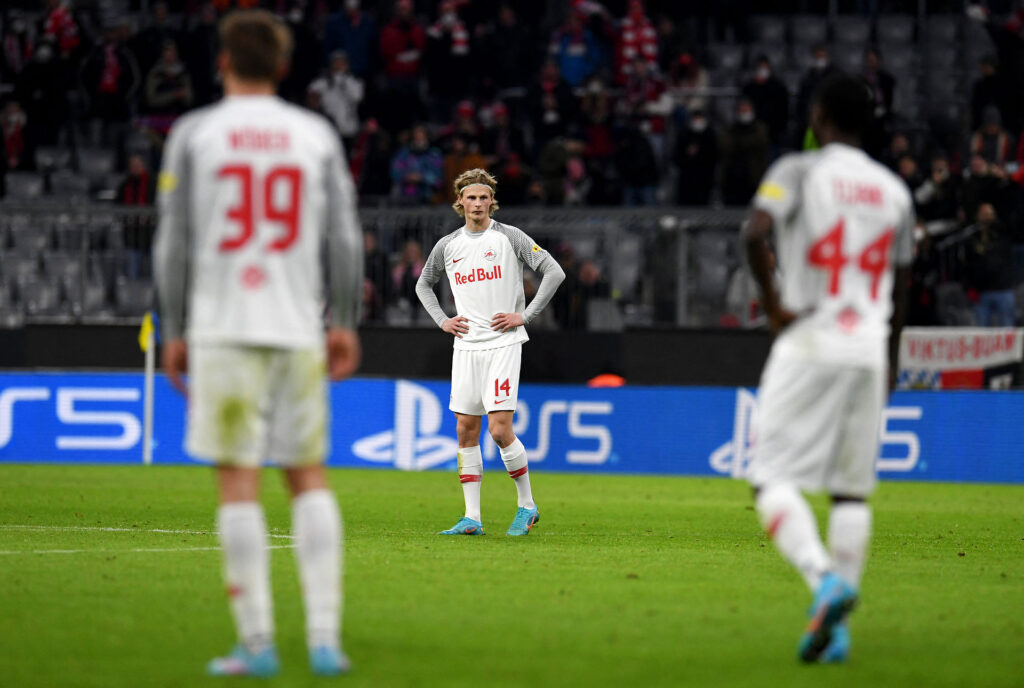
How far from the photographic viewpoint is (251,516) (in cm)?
546

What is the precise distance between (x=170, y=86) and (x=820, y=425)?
20033mm

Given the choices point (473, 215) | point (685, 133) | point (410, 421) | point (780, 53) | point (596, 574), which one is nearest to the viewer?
point (596, 574)

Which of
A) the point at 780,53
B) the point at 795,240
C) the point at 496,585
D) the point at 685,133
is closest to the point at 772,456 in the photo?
the point at 795,240

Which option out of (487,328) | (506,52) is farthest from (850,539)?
(506,52)

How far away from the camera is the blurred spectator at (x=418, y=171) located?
74.2ft

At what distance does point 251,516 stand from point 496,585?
2959 millimetres

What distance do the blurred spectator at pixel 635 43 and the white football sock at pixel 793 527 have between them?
19.5m

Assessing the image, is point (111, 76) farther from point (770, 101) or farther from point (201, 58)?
point (770, 101)

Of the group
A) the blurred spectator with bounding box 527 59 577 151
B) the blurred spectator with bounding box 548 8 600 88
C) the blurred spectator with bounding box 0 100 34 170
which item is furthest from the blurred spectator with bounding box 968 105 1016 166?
the blurred spectator with bounding box 0 100 34 170

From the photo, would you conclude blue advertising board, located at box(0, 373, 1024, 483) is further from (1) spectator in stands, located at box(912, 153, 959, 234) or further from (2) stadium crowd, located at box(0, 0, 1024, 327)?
(1) spectator in stands, located at box(912, 153, 959, 234)

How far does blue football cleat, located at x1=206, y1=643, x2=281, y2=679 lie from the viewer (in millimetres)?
5387

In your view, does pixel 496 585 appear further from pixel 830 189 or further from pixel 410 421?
pixel 410 421

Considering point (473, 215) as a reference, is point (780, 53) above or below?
above

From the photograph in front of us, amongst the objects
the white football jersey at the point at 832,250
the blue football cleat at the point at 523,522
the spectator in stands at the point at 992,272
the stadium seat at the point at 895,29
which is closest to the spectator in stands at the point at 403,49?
the stadium seat at the point at 895,29
